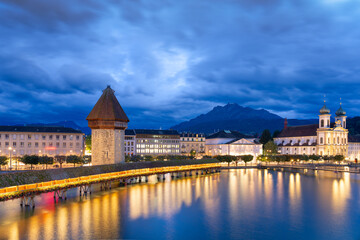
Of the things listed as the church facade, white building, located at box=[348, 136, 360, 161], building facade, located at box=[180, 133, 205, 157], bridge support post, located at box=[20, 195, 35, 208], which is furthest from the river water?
white building, located at box=[348, 136, 360, 161]

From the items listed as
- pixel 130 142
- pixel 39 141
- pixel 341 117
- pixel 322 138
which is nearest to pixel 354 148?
pixel 341 117

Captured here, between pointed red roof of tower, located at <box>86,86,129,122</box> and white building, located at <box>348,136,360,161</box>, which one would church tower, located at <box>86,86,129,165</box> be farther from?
white building, located at <box>348,136,360,161</box>

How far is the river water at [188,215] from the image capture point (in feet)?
93.4

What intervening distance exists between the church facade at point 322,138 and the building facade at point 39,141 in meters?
80.7

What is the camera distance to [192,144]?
12744 centimetres

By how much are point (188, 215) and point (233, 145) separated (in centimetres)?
7649

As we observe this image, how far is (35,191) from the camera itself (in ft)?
112

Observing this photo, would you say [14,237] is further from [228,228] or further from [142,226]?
[228,228]

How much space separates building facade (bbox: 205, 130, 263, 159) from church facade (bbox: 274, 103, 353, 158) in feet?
75.4

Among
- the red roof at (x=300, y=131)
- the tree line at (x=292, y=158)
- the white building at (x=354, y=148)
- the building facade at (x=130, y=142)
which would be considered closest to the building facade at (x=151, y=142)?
the building facade at (x=130, y=142)

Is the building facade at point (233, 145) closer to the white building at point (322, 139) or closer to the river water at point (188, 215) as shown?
the white building at point (322, 139)

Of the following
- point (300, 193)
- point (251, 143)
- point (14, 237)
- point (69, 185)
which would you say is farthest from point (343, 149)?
point (14, 237)

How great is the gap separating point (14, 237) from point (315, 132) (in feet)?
388

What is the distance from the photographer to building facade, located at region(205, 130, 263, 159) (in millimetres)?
110188
